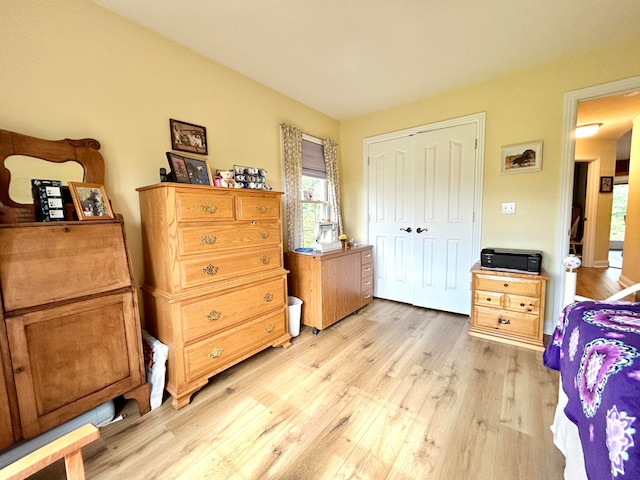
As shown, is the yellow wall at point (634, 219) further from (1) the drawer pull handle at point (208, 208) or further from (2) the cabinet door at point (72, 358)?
(2) the cabinet door at point (72, 358)

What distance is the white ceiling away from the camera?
1716 mm

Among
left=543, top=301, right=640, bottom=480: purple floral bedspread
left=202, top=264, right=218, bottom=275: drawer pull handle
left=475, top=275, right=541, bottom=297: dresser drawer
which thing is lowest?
left=475, top=275, right=541, bottom=297: dresser drawer

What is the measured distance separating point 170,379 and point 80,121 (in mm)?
1693

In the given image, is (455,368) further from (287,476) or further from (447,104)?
(447,104)

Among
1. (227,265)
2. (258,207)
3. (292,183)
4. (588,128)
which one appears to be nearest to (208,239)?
(227,265)

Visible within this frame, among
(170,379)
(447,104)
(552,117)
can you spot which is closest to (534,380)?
(552,117)

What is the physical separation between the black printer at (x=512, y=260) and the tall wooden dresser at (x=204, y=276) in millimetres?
2015

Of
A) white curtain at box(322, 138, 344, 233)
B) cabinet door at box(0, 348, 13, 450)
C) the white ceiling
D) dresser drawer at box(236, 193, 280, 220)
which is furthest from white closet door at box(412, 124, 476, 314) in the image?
cabinet door at box(0, 348, 13, 450)

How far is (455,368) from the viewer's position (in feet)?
6.81

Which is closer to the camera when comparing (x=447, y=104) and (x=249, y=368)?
(x=249, y=368)

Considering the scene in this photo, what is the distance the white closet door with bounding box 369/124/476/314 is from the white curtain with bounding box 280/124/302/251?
1.07 meters

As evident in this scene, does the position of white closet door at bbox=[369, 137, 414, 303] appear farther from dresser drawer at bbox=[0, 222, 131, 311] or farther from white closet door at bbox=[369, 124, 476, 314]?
dresser drawer at bbox=[0, 222, 131, 311]

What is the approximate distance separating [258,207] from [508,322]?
7.99 feet

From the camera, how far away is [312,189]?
3.43m
